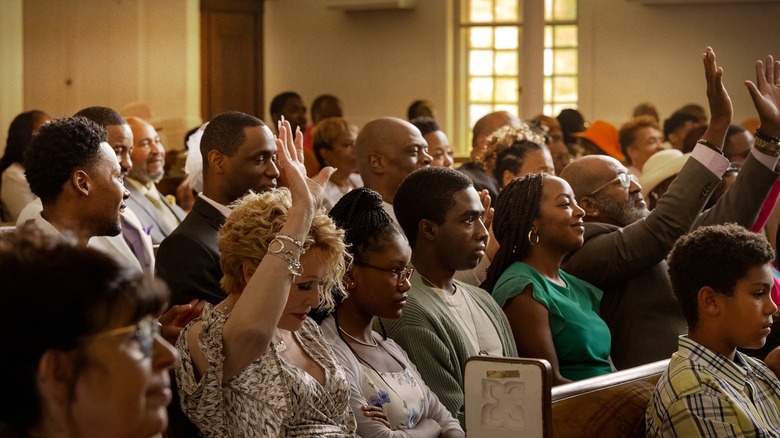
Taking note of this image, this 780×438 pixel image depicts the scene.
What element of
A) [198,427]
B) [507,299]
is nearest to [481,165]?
[507,299]

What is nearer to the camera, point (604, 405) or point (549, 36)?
point (604, 405)

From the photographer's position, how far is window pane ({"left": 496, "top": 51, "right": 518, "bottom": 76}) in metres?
11.2

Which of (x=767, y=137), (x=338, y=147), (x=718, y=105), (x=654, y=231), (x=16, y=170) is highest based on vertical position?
(x=718, y=105)

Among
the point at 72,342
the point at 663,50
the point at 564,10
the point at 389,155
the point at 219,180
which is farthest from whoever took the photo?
the point at 564,10

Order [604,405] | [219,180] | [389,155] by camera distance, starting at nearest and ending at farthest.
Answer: [604,405] < [219,180] < [389,155]

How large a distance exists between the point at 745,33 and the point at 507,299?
317 inches

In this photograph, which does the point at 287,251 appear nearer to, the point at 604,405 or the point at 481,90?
the point at 604,405

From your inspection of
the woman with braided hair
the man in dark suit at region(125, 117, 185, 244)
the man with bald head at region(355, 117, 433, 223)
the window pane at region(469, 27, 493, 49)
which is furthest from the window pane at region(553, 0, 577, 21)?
the woman with braided hair

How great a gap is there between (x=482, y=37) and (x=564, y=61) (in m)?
0.88

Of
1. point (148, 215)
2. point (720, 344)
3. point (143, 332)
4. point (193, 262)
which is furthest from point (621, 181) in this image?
point (143, 332)

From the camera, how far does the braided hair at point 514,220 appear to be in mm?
3566

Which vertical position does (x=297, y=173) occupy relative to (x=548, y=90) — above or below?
below

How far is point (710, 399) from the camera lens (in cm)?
262

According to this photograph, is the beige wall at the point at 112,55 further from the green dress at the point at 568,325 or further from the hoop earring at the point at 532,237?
the green dress at the point at 568,325
